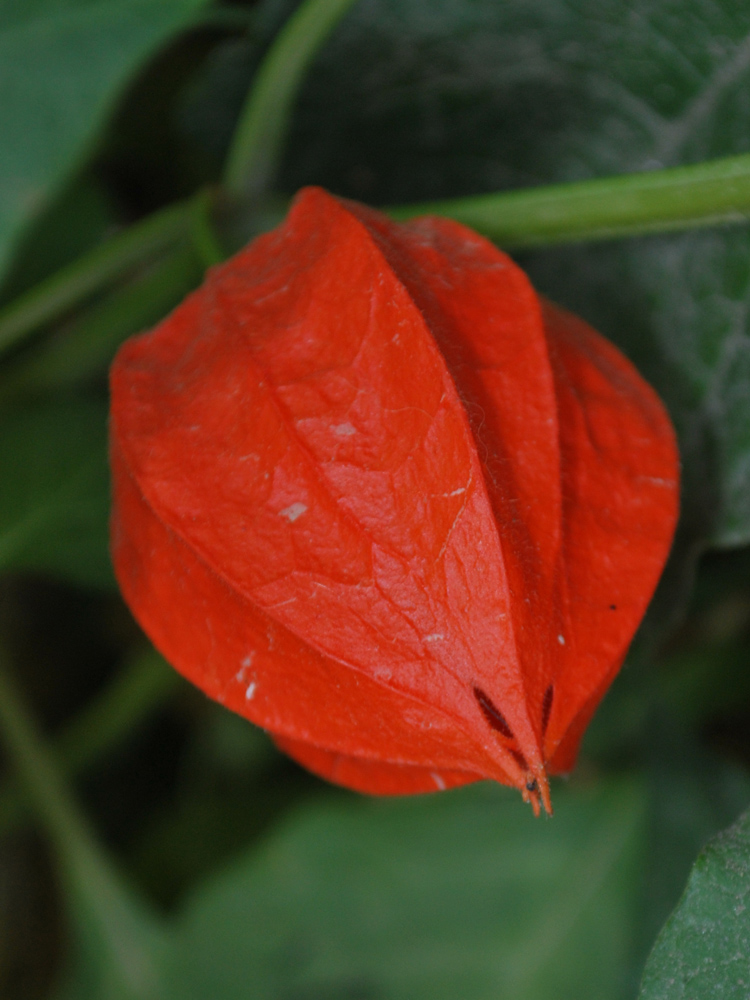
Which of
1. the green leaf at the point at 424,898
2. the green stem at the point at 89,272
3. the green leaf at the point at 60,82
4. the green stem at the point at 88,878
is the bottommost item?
the green leaf at the point at 424,898

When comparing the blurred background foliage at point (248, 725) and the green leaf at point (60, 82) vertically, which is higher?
the green leaf at point (60, 82)

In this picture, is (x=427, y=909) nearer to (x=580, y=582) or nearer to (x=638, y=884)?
(x=638, y=884)

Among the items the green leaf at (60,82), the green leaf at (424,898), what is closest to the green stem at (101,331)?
the green leaf at (60,82)

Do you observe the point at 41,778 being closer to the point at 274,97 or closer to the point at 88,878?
the point at 88,878

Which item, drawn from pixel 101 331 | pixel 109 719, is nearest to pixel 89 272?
pixel 101 331

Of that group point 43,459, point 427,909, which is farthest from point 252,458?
point 427,909

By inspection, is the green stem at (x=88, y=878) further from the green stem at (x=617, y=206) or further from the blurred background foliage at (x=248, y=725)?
the green stem at (x=617, y=206)

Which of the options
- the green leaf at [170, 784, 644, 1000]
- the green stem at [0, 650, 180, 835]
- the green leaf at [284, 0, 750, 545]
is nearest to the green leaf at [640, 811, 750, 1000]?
the green leaf at [284, 0, 750, 545]
